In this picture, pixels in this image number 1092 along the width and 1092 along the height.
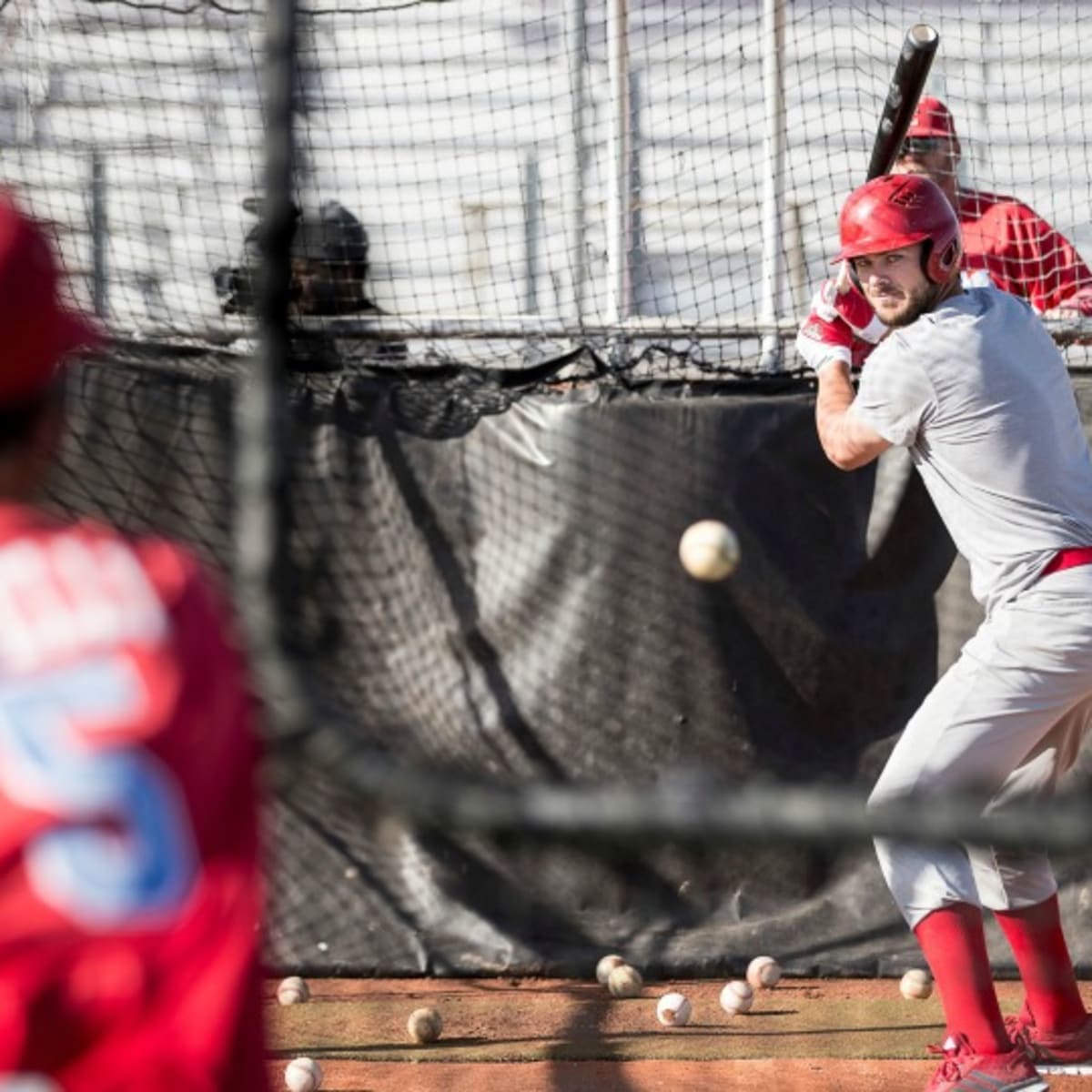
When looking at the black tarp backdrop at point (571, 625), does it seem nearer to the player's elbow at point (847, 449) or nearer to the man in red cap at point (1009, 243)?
the man in red cap at point (1009, 243)

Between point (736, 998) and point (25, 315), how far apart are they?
4.79 metres

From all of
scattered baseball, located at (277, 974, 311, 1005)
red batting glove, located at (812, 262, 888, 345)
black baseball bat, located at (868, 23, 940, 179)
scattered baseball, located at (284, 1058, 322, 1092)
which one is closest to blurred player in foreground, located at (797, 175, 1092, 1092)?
red batting glove, located at (812, 262, 888, 345)

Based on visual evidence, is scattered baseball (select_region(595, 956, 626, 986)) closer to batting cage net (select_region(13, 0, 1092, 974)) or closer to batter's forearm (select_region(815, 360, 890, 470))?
batting cage net (select_region(13, 0, 1092, 974))

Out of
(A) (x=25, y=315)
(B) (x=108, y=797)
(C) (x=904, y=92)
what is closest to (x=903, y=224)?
(C) (x=904, y=92)

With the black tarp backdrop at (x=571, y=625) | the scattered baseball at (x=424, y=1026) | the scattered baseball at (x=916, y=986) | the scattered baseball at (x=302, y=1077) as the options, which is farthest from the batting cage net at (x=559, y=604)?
the scattered baseball at (x=302, y=1077)

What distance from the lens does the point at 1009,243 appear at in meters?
7.01

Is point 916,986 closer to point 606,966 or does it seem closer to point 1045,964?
point 606,966

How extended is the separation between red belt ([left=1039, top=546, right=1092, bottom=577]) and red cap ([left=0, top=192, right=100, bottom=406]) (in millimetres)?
3635

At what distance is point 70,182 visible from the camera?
28.0ft

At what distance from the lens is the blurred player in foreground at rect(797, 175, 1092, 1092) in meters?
4.86

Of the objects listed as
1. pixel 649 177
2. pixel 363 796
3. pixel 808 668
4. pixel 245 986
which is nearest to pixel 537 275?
pixel 649 177

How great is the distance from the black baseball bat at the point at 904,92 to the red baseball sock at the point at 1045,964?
2255mm

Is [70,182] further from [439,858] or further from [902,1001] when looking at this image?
[902,1001]

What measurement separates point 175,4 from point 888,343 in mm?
5231
